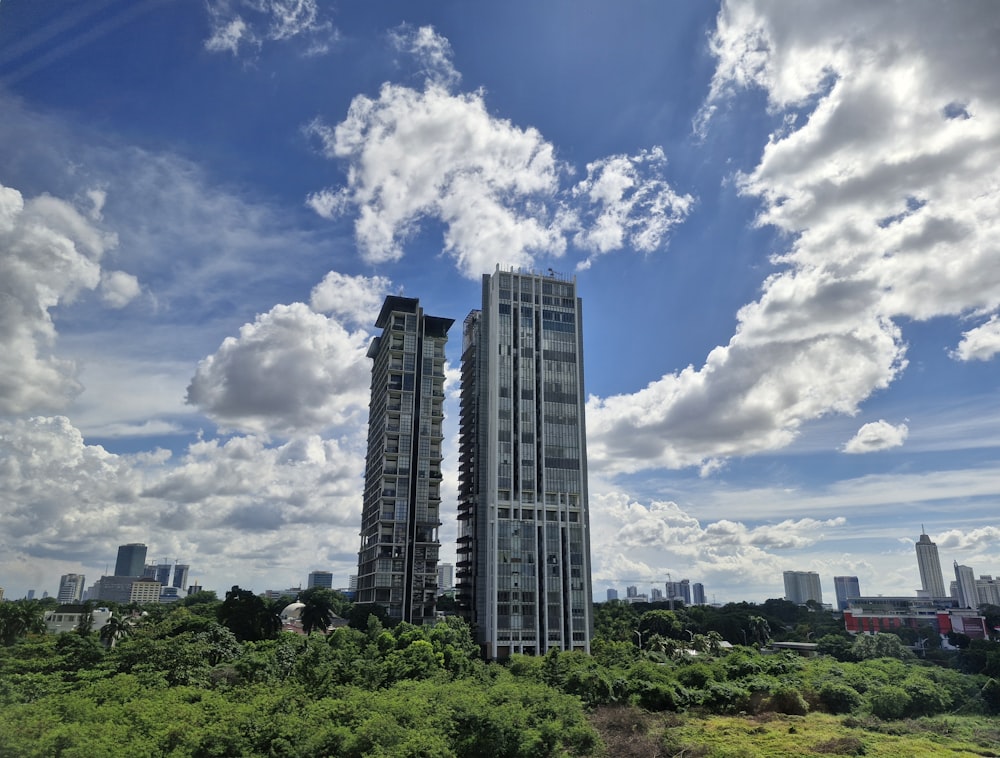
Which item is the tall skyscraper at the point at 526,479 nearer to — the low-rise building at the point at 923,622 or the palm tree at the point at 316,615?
the palm tree at the point at 316,615

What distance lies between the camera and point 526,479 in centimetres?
7725

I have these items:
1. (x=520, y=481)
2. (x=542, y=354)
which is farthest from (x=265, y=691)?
(x=542, y=354)

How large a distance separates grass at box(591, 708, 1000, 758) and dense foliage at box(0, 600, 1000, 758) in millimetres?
1746

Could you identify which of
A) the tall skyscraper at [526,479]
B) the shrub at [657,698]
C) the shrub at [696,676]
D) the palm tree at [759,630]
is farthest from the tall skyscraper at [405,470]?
the palm tree at [759,630]

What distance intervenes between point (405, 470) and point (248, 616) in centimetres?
2560

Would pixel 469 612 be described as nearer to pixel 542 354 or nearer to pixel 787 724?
pixel 542 354

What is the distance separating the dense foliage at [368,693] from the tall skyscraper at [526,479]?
1301 centimetres

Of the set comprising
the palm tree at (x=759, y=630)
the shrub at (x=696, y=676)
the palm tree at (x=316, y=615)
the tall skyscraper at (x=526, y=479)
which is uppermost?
the tall skyscraper at (x=526, y=479)

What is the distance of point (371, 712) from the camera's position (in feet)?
78.6

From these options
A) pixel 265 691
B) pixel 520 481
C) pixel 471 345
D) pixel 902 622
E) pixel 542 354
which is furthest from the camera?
pixel 902 622

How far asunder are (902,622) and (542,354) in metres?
87.5

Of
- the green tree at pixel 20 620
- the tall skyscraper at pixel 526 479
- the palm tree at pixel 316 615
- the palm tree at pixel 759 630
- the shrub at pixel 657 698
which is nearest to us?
the shrub at pixel 657 698

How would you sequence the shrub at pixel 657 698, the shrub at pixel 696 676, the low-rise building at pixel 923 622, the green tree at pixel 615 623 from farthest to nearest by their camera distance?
the low-rise building at pixel 923 622
the green tree at pixel 615 623
the shrub at pixel 696 676
the shrub at pixel 657 698

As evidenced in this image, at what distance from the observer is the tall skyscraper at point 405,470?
80062mm
